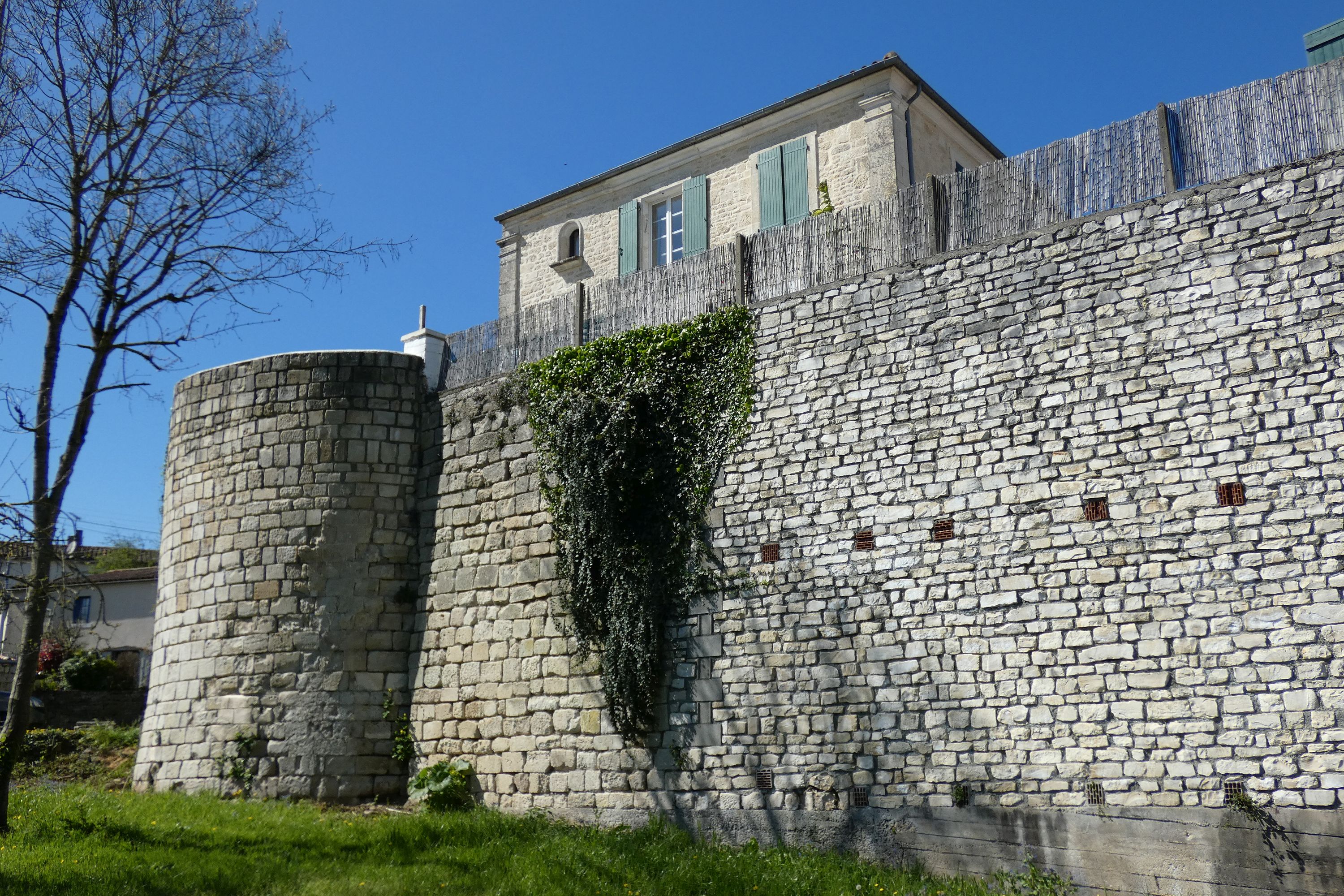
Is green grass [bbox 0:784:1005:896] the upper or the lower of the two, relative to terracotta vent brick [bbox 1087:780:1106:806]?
lower

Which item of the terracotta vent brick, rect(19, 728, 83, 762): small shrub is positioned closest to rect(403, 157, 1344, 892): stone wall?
the terracotta vent brick

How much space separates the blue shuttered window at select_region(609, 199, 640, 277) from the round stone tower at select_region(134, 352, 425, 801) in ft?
17.8

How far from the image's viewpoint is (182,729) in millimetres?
11867

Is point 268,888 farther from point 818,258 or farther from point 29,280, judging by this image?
point 818,258

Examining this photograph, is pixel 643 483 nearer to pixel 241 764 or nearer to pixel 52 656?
pixel 241 764

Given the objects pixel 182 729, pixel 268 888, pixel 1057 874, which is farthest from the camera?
pixel 182 729

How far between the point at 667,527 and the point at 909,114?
8553 millimetres

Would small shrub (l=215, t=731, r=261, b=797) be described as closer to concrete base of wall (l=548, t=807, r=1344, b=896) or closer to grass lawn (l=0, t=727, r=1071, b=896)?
grass lawn (l=0, t=727, r=1071, b=896)

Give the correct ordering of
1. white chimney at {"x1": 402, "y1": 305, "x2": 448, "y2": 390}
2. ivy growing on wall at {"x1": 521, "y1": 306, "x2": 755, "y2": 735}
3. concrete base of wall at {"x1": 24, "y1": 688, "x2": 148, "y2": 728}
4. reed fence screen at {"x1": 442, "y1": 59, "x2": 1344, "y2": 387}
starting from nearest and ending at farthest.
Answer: reed fence screen at {"x1": 442, "y1": 59, "x2": 1344, "y2": 387}, ivy growing on wall at {"x1": 521, "y1": 306, "x2": 755, "y2": 735}, white chimney at {"x1": 402, "y1": 305, "x2": 448, "y2": 390}, concrete base of wall at {"x1": 24, "y1": 688, "x2": 148, "y2": 728}

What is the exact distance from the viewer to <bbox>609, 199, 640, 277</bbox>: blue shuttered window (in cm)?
1742

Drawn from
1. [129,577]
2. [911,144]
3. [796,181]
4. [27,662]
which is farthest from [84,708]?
[911,144]

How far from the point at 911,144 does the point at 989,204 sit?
254 inches

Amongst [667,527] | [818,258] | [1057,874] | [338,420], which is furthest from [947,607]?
[338,420]

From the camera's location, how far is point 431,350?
43.0 ft
